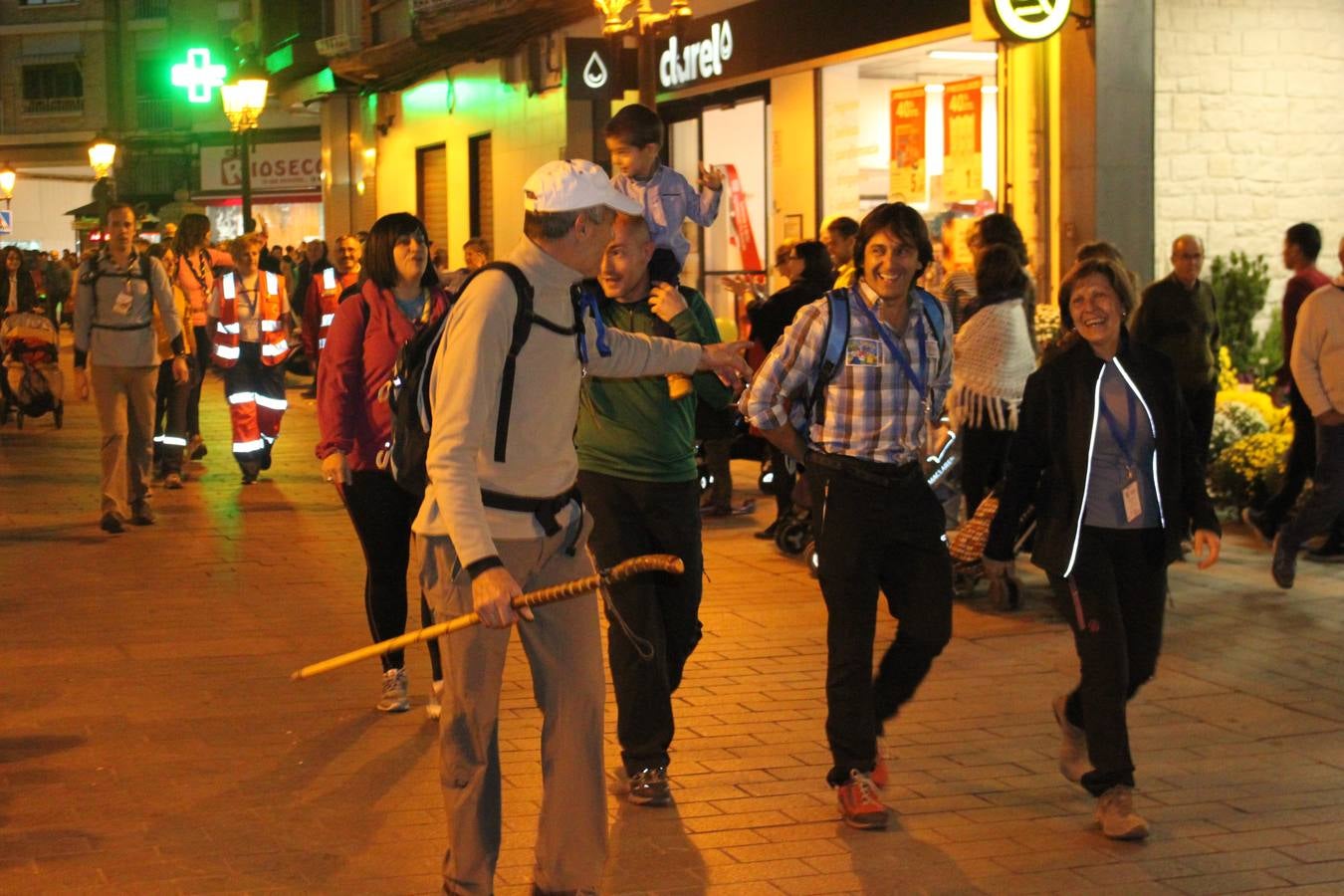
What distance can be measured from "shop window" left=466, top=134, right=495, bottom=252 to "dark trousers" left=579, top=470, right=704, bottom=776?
2117 centimetres

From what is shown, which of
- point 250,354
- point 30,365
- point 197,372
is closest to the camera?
point 250,354

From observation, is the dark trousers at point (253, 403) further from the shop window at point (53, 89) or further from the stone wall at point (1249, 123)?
the shop window at point (53, 89)

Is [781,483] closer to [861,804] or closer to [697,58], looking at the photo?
[861,804]

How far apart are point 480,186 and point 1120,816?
2293cm

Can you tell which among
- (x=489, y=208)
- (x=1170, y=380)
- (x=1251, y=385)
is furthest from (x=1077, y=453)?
(x=489, y=208)

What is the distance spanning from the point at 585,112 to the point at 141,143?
130 ft

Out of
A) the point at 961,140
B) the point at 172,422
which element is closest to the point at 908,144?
the point at 961,140

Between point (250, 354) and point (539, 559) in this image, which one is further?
point (250, 354)

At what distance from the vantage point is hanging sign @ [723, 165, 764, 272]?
1947 cm

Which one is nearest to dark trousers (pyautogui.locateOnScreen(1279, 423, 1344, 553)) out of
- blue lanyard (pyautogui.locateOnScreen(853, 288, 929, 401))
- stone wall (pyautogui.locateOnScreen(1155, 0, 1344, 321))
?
stone wall (pyautogui.locateOnScreen(1155, 0, 1344, 321))

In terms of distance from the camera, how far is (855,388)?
6105 mm

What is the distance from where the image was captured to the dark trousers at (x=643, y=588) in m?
6.33

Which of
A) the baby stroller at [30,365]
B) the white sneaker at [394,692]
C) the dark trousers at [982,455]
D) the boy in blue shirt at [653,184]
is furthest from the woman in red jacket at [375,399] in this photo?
the baby stroller at [30,365]

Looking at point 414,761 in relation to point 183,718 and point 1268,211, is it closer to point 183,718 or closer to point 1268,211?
point 183,718
